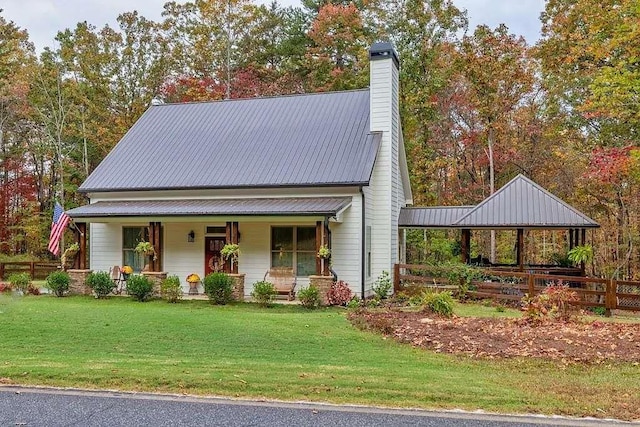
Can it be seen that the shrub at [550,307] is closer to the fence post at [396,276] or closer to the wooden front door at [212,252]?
the fence post at [396,276]

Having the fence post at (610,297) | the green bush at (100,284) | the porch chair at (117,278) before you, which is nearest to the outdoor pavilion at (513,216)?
the fence post at (610,297)

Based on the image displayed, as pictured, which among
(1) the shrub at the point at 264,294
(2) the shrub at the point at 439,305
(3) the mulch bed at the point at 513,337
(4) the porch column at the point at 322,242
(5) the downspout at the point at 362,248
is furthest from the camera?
(5) the downspout at the point at 362,248

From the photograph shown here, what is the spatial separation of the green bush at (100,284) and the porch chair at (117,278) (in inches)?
32.3

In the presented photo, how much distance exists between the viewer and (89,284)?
1535 centimetres

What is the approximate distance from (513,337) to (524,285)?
6144 mm

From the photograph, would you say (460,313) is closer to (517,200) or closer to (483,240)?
(517,200)

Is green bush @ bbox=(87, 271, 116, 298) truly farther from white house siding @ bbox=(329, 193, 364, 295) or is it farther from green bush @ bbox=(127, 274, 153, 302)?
white house siding @ bbox=(329, 193, 364, 295)

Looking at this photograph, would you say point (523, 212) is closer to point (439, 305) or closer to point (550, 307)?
point (550, 307)

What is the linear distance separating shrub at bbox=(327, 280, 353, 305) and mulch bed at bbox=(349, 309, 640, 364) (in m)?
2.78

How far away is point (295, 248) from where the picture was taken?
15.9 m

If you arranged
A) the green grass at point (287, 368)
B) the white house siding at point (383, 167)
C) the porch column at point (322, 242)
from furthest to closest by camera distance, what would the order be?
the white house siding at point (383, 167), the porch column at point (322, 242), the green grass at point (287, 368)

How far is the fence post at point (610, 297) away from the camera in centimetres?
1323

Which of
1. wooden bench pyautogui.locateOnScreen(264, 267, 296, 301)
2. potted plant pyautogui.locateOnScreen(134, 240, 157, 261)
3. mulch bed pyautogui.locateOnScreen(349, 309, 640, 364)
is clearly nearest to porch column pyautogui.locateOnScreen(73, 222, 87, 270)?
potted plant pyautogui.locateOnScreen(134, 240, 157, 261)

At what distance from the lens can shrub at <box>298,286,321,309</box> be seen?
44.2 ft
